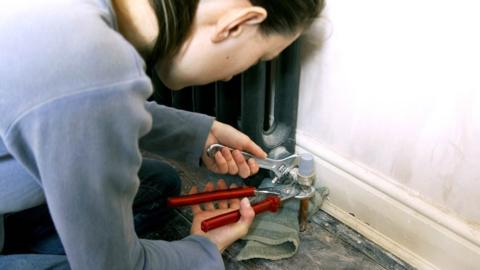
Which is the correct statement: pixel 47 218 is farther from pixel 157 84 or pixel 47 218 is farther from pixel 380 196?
pixel 380 196

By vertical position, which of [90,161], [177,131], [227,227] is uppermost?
[90,161]

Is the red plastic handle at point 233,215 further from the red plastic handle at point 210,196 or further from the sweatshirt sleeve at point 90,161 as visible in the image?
the sweatshirt sleeve at point 90,161

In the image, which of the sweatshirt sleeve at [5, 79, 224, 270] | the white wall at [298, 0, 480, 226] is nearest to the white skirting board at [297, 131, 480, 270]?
the white wall at [298, 0, 480, 226]

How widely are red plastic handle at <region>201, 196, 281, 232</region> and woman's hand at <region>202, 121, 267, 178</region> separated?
0.05 meters

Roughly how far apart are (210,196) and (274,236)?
0.45 ft

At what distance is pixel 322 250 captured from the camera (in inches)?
30.5

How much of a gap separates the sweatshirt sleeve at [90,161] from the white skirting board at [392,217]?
17.2 inches

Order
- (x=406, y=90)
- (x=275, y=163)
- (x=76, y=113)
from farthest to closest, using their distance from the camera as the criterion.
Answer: (x=275, y=163) < (x=406, y=90) < (x=76, y=113)

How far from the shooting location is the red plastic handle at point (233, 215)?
0.65 m

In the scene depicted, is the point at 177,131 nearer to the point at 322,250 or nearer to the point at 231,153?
the point at 231,153

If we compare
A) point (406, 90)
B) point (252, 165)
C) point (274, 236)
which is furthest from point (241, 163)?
point (406, 90)

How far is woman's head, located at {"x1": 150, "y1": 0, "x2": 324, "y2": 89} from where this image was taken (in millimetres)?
448

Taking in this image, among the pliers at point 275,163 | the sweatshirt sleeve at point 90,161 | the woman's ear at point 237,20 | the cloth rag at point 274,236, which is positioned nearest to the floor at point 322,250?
the cloth rag at point 274,236

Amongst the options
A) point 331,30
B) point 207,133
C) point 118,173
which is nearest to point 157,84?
point 207,133
